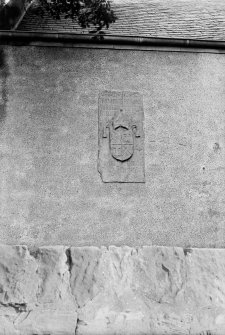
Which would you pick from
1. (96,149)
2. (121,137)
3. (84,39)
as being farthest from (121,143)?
(84,39)

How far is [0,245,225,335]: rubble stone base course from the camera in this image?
5.43 meters

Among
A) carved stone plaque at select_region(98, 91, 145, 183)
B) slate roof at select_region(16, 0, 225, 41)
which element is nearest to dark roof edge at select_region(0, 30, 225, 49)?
carved stone plaque at select_region(98, 91, 145, 183)

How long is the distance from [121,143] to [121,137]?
0.28 feet

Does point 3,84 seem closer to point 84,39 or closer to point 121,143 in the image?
point 84,39

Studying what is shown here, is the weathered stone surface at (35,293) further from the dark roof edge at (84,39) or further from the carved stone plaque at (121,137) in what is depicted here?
the dark roof edge at (84,39)

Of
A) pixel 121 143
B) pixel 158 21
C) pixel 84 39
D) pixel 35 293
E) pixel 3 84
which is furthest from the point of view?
pixel 158 21

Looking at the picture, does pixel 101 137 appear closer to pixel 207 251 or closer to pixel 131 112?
pixel 131 112

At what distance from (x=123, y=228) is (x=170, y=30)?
3.74 meters

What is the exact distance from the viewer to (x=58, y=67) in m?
6.67

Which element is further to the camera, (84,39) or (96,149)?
(84,39)

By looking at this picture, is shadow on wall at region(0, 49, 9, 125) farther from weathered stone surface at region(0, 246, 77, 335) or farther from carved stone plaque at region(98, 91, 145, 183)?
weathered stone surface at region(0, 246, 77, 335)

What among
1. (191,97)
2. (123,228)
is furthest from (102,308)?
(191,97)

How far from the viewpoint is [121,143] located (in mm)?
6410

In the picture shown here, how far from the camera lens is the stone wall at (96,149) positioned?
621 cm
